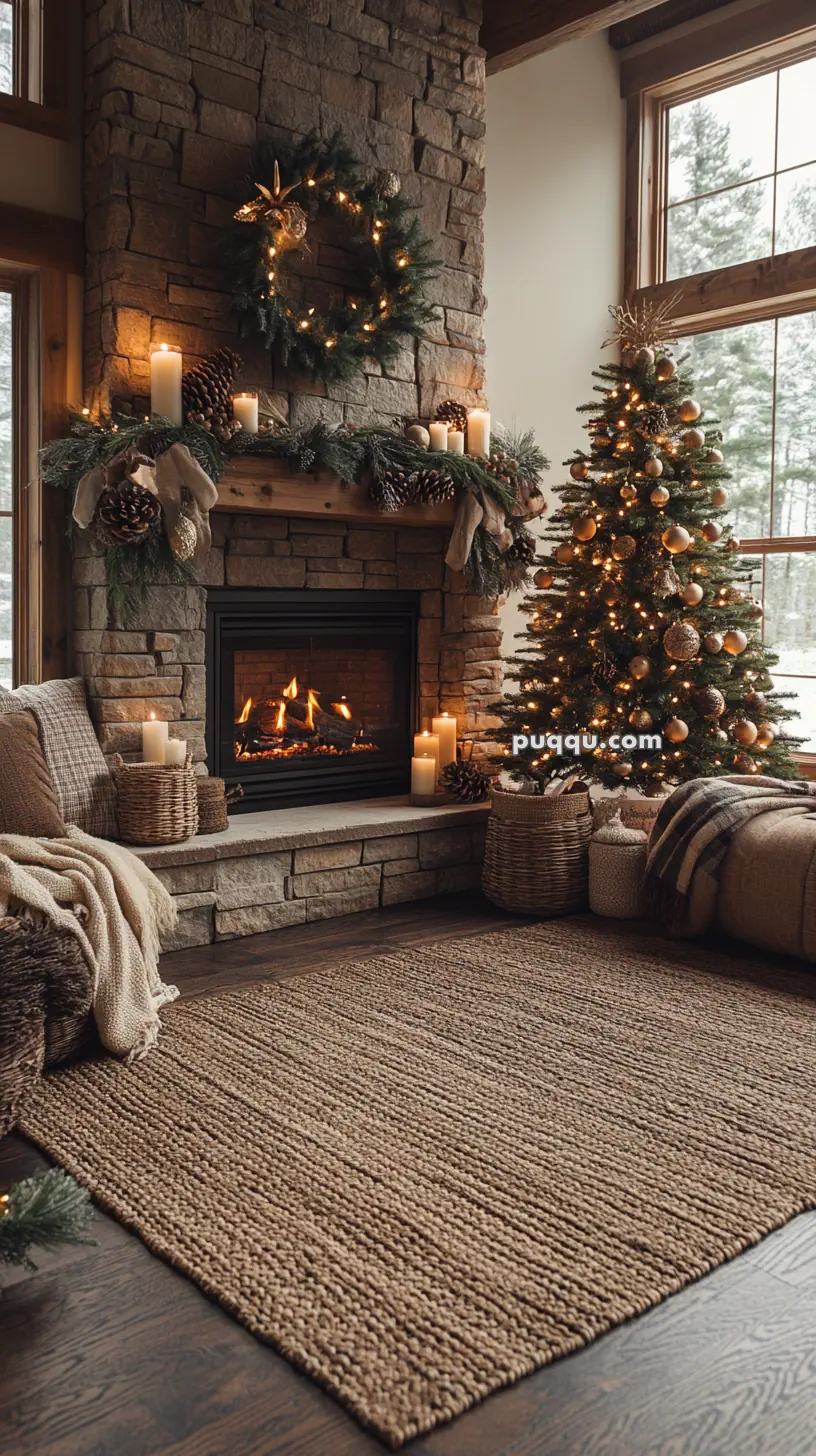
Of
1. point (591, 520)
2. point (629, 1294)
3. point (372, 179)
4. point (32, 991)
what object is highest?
point (372, 179)

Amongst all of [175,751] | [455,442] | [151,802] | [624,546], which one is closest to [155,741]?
[175,751]

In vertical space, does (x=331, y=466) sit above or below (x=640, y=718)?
above

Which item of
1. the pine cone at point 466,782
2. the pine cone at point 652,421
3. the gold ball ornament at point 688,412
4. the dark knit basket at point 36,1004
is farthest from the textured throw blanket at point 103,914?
the gold ball ornament at point 688,412

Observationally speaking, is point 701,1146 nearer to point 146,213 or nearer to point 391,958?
point 391,958

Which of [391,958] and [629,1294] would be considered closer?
[629,1294]

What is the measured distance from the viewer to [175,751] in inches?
147

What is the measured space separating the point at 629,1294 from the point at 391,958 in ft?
5.82

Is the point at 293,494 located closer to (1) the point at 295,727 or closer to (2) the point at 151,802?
(1) the point at 295,727

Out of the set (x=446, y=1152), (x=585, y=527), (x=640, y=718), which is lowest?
(x=446, y=1152)

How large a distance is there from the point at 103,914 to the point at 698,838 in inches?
72.1

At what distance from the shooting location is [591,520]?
4.27 meters

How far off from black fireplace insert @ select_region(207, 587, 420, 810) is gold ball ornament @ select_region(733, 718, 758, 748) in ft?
4.08

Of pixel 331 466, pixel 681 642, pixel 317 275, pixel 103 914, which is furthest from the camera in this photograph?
pixel 317 275

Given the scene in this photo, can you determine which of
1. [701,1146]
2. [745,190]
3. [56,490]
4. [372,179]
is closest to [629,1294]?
[701,1146]
